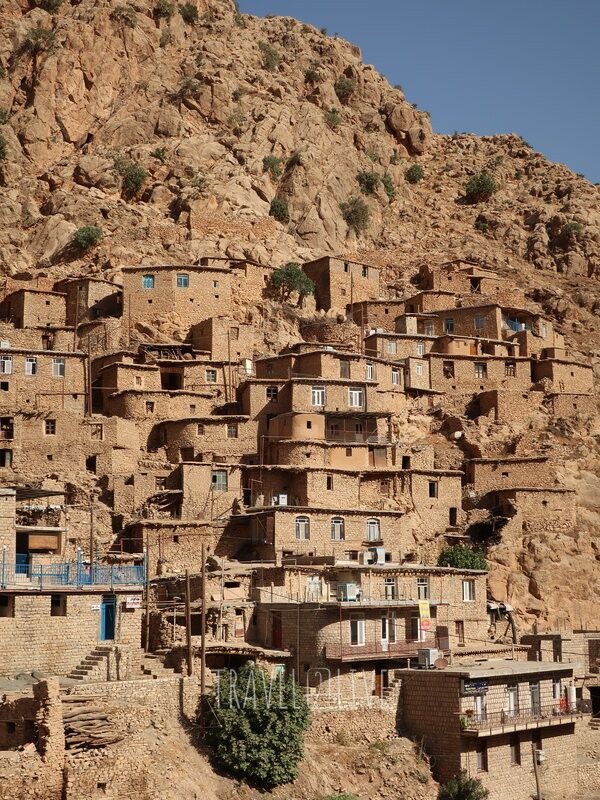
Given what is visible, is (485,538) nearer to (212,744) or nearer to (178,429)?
(178,429)

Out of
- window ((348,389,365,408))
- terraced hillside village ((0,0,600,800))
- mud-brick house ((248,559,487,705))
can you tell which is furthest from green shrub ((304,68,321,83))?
mud-brick house ((248,559,487,705))

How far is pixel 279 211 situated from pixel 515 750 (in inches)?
1777

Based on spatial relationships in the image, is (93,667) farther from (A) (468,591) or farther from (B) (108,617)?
(A) (468,591)

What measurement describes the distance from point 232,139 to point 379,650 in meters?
48.0

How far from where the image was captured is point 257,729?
35344 millimetres

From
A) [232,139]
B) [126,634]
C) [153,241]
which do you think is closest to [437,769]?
[126,634]

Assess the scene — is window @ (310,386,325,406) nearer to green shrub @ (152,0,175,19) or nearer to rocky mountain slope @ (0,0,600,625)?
rocky mountain slope @ (0,0,600,625)

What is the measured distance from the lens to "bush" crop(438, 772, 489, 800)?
37.5 m

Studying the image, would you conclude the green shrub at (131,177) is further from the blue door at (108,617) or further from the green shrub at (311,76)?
the blue door at (108,617)

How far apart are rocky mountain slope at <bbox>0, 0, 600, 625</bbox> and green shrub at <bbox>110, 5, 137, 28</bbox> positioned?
94 millimetres

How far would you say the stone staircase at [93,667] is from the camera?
36.4m

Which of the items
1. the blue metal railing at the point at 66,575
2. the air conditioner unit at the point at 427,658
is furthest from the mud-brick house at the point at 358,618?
the blue metal railing at the point at 66,575

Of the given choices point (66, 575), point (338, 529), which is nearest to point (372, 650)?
point (66, 575)

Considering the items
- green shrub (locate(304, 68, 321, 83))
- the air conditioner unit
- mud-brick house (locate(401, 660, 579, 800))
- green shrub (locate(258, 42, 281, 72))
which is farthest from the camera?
green shrub (locate(304, 68, 321, 83))
